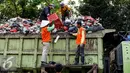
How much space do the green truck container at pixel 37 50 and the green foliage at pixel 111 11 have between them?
29.2 ft

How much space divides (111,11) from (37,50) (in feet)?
30.9

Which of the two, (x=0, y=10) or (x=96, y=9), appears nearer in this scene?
(x=96, y=9)

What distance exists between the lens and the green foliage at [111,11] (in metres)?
15.0

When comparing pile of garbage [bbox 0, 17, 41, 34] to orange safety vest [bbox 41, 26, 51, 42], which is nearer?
orange safety vest [bbox 41, 26, 51, 42]

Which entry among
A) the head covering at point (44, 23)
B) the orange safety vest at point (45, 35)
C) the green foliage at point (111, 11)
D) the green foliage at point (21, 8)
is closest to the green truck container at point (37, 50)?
the orange safety vest at point (45, 35)

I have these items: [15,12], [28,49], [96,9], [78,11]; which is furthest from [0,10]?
[28,49]

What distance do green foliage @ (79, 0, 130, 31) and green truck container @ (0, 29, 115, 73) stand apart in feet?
29.2

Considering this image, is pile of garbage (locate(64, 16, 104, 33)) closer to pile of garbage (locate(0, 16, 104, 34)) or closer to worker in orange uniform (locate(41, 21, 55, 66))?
pile of garbage (locate(0, 16, 104, 34))

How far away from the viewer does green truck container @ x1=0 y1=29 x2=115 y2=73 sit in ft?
20.1

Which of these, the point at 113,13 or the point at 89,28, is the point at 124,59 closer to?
the point at 89,28

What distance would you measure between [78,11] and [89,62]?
1014 centimetres

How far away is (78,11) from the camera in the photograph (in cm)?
1605

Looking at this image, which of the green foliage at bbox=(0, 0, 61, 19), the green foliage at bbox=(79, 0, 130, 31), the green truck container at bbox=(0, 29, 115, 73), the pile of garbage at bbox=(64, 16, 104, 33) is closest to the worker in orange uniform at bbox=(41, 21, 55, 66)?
the green truck container at bbox=(0, 29, 115, 73)

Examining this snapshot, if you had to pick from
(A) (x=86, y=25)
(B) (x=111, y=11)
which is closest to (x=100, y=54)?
(A) (x=86, y=25)
